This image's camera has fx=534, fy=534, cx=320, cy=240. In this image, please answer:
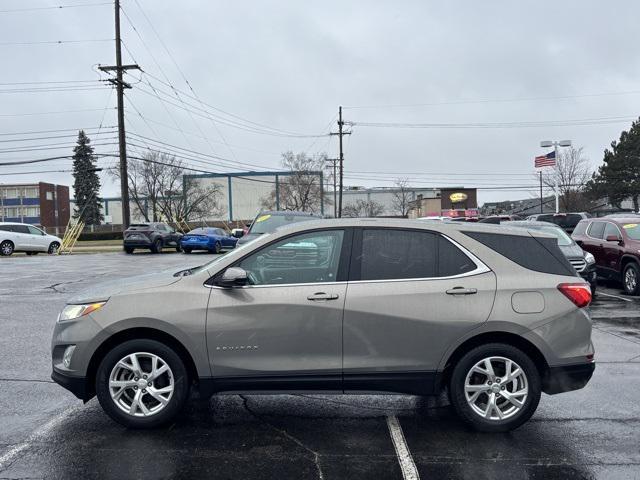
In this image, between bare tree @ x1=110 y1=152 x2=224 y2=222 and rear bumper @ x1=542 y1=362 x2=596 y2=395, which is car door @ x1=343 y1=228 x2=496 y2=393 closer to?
rear bumper @ x1=542 y1=362 x2=596 y2=395

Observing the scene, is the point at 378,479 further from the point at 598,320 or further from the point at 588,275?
the point at 588,275

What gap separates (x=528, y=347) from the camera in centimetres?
435

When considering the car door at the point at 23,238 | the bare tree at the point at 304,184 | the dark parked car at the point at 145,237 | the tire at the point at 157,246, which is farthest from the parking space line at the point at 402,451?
the bare tree at the point at 304,184

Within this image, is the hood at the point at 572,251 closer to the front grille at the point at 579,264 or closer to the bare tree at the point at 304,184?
the front grille at the point at 579,264

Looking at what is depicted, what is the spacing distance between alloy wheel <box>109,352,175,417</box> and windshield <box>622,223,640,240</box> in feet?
36.8

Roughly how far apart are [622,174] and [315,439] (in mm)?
60049

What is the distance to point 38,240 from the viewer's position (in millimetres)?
27469

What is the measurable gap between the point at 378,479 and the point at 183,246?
2518 cm

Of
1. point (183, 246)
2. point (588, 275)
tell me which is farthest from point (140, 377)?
point (183, 246)

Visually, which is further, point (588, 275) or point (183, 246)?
point (183, 246)

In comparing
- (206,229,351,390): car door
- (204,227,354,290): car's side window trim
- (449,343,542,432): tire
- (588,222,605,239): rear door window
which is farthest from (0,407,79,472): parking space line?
(588,222,605,239): rear door window

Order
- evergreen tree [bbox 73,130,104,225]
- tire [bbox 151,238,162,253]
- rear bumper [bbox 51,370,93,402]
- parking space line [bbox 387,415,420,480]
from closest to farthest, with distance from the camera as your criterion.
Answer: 1. parking space line [bbox 387,415,420,480]
2. rear bumper [bbox 51,370,93,402]
3. tire [bbox 151,238,162,253]
4. evergreen tree [bbox 73,130,104,225]

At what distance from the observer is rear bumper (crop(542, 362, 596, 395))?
4285 millimetres

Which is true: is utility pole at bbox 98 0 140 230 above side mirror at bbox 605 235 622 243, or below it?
above
